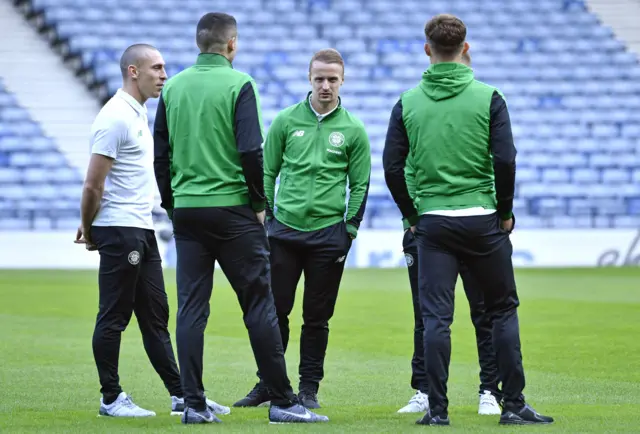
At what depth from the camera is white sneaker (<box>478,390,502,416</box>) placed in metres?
5.80

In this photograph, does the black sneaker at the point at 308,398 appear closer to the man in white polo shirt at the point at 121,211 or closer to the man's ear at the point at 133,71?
the man in white polo shirt at the point at 121,211

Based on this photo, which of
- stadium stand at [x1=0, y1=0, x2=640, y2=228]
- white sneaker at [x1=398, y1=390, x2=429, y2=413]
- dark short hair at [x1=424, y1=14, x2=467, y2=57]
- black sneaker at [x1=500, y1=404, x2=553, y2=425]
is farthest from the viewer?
stadium stand at [x1=0, y1=0, x2=640, y2=228]

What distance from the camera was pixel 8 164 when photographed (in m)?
21.9

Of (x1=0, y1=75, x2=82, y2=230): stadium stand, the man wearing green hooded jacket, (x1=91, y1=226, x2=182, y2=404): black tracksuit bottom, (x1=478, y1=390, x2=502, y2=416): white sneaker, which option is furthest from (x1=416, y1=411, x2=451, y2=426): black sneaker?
(x1=0, y1=75, x2=82, y2=230): stadium stand

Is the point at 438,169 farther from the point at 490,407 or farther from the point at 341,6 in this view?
the point at 341,6

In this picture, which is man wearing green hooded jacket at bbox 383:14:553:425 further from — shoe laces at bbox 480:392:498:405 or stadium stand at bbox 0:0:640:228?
stadium stand at bbox 0:0:640:228

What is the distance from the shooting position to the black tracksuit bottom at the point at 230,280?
5402 millimetres

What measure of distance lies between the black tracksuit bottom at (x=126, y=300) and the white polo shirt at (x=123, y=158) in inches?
2.8

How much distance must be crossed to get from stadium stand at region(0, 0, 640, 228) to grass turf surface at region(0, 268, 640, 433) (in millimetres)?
7947

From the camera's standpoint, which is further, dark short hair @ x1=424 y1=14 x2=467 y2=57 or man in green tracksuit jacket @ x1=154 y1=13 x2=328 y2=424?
man in green tracksuit jacket @ x1=154 y1=13 x2=328 y2=424

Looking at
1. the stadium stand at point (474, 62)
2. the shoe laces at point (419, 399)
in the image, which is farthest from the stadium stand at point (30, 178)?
the shoe laces at point (419, 399)

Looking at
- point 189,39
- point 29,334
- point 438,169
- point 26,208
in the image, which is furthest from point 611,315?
point 189,39

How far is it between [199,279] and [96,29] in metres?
19.3

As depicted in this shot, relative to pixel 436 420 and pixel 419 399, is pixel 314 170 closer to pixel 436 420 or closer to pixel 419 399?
pixel 419 399
